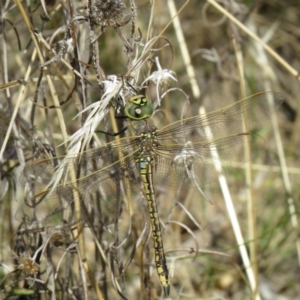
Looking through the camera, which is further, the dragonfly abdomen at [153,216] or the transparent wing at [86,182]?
the dragonfly abdomen at [153,216]

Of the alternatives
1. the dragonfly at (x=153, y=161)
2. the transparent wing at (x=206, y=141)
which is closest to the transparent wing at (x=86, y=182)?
the dragonfly at (x=153, y=161)

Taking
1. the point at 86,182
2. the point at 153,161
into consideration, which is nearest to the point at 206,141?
the point at 153,161

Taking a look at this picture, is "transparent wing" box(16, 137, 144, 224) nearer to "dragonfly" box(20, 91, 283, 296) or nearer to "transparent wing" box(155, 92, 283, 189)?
"dragonfly" box(20, 91, 283, 296)

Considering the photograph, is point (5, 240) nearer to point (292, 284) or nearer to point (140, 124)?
point (140, 124)

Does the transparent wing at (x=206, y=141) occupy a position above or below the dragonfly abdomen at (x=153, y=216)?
above

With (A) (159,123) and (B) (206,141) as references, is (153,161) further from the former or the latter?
(A) (159,123)

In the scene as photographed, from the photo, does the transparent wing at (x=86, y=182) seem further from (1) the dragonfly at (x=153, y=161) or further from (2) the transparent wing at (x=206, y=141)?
(2) the transparent wing at (x=206, y=141)

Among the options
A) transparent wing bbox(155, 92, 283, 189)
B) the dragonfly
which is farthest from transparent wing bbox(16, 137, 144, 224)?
transparent wing bbox(155, 92, 283, 189)

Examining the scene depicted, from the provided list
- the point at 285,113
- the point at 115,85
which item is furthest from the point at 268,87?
the point at 115,85
